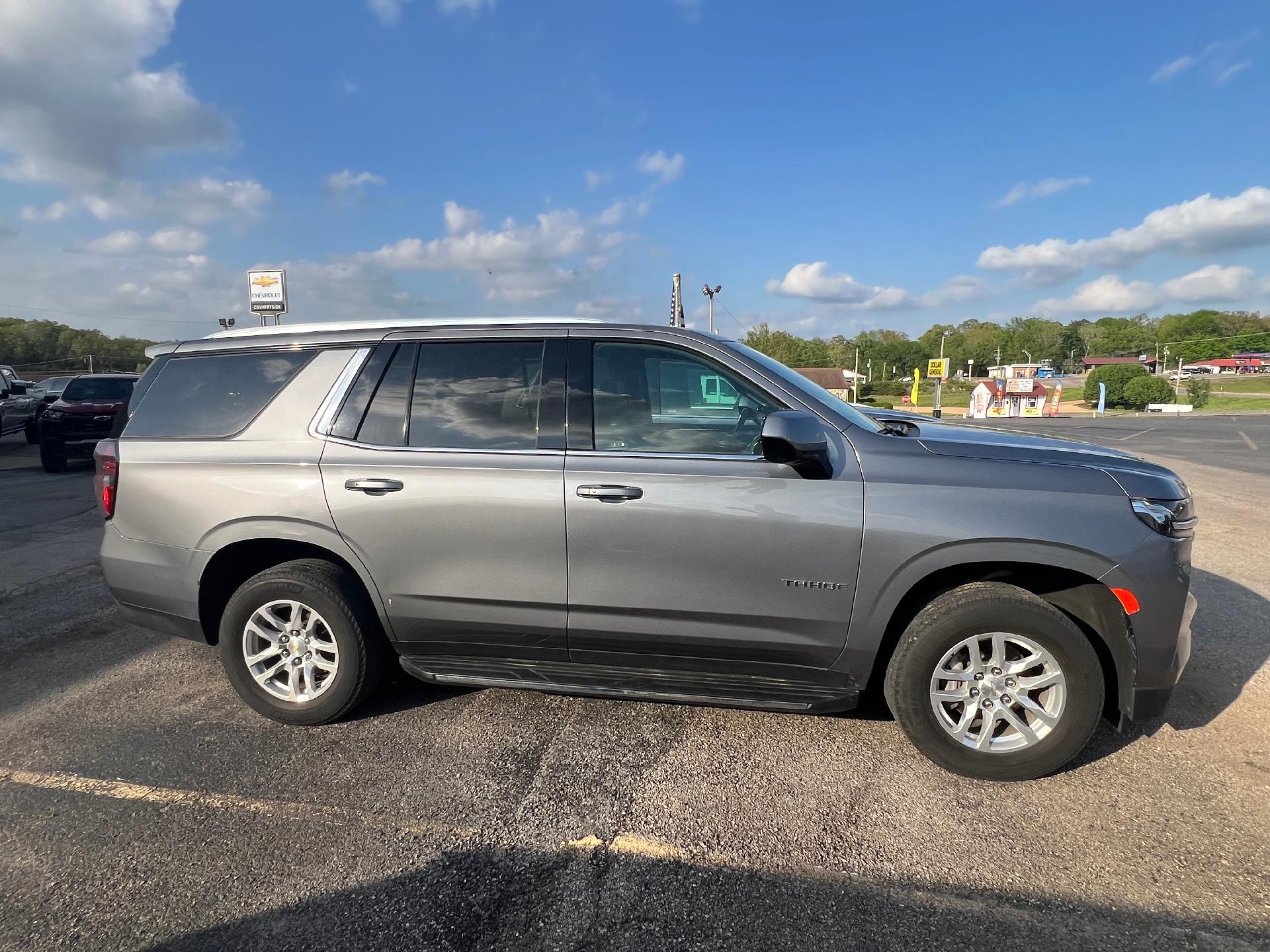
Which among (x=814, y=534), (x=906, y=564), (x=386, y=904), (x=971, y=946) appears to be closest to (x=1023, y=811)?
(x=971, y=946)

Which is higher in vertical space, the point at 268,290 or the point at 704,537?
the point at 268,290

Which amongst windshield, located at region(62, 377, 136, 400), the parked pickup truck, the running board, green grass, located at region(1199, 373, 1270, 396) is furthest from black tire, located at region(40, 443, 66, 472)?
green grass, located at region(1199, 373, 1270, 396)

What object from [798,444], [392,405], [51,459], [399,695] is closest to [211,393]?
[392,405]

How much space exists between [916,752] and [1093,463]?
146 cm

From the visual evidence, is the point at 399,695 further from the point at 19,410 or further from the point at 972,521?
the point at 19,410

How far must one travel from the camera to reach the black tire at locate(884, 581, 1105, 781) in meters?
2.81

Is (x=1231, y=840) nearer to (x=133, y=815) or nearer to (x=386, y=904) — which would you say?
(x=386, y=904)

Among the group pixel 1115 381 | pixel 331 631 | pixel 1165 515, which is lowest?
pixel 331 631

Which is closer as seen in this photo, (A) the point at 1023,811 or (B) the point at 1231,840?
(B) the point at 1231,840

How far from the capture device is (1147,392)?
48.7 meters

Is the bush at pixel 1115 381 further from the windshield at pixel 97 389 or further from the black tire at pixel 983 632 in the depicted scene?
the black tire at pixel 983 632

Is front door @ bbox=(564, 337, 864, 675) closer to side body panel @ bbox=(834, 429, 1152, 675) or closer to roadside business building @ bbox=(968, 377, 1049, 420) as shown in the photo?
side body panel @ bbox=(834, 429, 1152, 675)

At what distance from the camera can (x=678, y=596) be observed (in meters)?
3.01

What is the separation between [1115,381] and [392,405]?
61299 millimetres
